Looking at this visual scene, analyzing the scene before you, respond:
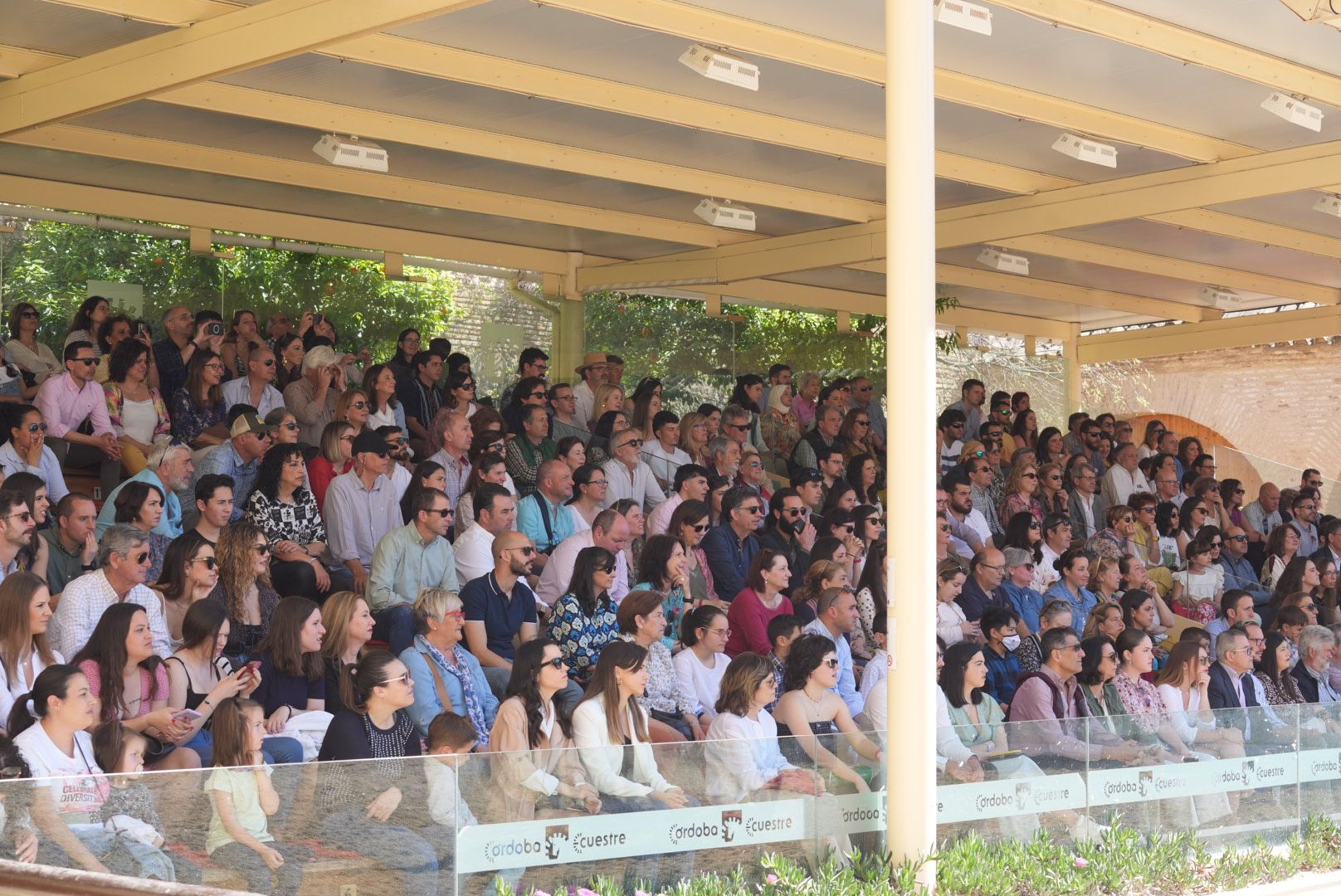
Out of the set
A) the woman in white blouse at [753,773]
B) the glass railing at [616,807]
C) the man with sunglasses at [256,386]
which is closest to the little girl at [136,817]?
the glass railing at [616,807]

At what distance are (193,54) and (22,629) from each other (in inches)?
133

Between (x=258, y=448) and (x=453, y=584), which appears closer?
(x=453, y=584)

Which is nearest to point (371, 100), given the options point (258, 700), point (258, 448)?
point (258, 448)

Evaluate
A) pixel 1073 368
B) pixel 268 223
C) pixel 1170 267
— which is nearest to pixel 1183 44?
pixel 1170 267

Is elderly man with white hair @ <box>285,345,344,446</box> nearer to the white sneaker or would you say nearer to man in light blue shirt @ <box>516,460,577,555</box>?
man in light blue shirt @ <box>516,460,577,555</box>

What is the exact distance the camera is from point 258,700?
635cm

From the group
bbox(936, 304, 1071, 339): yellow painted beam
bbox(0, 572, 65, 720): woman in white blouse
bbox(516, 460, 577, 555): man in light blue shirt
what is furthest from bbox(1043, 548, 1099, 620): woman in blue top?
bbox(0, 572, 65, 720): woman in white blouse

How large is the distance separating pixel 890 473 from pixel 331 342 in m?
7.06

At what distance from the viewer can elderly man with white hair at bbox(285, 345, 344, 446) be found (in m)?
10.6

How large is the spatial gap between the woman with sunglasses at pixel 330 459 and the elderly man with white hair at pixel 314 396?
1248 mm

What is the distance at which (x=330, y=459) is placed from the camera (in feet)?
30.1

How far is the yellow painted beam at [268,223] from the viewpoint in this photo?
38.4 ft

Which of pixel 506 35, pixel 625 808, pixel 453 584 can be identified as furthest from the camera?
pixel 506 35

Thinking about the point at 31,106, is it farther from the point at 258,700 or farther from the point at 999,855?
the point at 999,855
